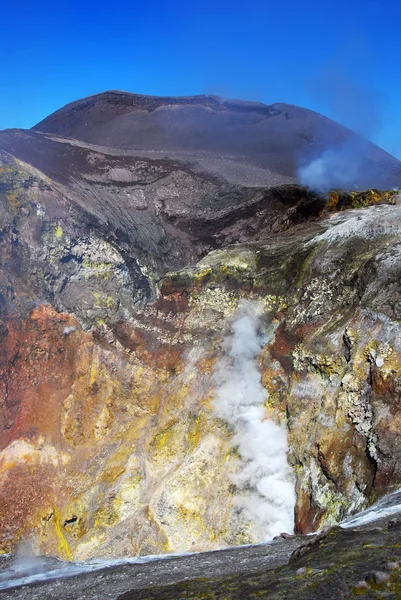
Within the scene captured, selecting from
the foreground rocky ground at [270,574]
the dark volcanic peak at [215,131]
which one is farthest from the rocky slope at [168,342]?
the foreground rocky ground at [270,574]

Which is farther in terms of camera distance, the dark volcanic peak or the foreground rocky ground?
the dark volcanic peak

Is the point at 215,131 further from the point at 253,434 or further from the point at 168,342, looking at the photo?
the point at 253,434

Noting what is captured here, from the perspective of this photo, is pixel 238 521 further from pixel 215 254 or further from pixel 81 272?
pixel 81 272

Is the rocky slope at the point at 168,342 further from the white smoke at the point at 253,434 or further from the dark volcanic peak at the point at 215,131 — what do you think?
the dark volcanic peak at the point at 215,131

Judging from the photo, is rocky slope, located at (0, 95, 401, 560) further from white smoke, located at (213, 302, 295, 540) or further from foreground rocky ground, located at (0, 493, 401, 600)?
foreground rocky ground, located at (0, 493, 401, 600)

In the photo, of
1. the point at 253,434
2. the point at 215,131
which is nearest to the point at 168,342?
the point at 253,434

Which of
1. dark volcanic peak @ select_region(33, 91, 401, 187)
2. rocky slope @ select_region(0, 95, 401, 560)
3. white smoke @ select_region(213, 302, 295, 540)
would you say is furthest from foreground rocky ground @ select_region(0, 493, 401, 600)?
dark volcanic peak @ select_region(33, 91, 401, 187)
